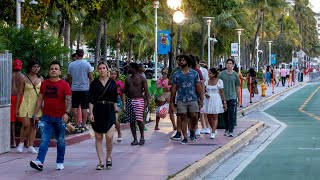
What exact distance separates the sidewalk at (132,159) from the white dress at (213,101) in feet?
2.20

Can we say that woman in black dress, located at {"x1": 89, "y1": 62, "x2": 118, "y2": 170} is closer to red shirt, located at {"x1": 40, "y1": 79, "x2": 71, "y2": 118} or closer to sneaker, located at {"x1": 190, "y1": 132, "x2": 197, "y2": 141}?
red shirt, located at {"x1": 40, "y1": 79, "x2": 71, "y2": 118}

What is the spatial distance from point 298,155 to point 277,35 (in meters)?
112

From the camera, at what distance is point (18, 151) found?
48.3ft

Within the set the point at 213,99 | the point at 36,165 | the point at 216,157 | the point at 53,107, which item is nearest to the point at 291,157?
the point at 216,157

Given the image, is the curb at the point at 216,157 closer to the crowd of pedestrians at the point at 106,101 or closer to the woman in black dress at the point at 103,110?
A: the crowd of pedestrians at the point at 106,101

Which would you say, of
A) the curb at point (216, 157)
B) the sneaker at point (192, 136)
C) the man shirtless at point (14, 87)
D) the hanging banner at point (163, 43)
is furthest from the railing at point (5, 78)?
the hanging banner at point (163, 43)

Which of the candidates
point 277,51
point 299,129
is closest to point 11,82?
point 299,129

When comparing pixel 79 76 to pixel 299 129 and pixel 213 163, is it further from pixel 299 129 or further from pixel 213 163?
pixel 299 129

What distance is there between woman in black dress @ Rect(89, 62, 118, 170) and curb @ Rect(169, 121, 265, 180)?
1.29 metres

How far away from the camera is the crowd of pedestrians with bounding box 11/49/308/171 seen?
39.7 feet

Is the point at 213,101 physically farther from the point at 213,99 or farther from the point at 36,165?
the point at 36,165

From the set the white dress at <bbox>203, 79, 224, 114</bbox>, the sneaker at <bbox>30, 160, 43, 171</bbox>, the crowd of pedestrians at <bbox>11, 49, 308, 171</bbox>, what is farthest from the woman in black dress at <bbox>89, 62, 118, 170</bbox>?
the white dress at <bbox>203, 79, 224, 114</bbox>

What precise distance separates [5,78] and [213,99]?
5.30m

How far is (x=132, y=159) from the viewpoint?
1366cm
